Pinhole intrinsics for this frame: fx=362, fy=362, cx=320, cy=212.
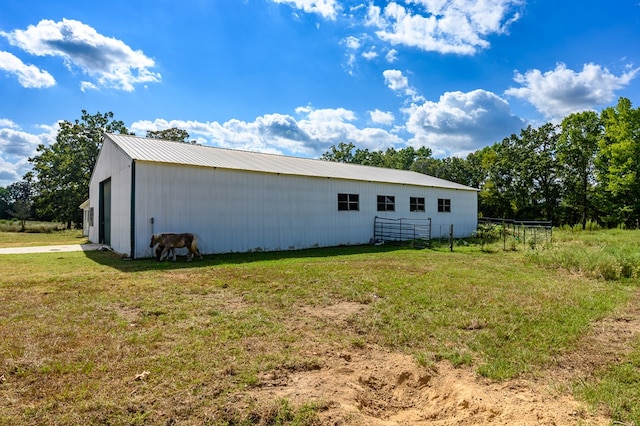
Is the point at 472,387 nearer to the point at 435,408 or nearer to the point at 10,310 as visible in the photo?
the point at 435,408

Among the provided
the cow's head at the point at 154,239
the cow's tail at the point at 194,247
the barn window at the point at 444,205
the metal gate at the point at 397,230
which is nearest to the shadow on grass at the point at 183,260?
the cow's tail at the point at 194,247

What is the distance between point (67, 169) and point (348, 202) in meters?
30.7

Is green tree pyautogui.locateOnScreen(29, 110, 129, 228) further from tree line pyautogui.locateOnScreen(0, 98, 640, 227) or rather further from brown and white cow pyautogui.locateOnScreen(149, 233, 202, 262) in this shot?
brown and white cow pyautogui.locateOnScreen(149, 233, 202, 262)

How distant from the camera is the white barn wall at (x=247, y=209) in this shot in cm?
1245

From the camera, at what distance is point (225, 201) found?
13758 millimetres

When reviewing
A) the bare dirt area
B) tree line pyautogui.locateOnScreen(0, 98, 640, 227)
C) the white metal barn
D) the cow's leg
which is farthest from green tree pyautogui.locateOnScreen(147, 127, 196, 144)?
the bare dirt area

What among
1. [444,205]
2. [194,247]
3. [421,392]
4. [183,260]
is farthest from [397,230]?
[421,392]

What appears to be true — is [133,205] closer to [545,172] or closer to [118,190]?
[118,190]

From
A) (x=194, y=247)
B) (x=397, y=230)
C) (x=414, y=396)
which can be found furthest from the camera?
(x=397, y=230)

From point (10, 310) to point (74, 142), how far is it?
37.2 metres

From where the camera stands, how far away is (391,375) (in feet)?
12.0

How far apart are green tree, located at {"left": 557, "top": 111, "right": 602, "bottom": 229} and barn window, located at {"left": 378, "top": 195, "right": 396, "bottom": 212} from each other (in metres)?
23.7

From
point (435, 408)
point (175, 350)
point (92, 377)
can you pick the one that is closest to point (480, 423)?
point (435, 408)

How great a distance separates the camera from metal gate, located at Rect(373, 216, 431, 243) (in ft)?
61.9
